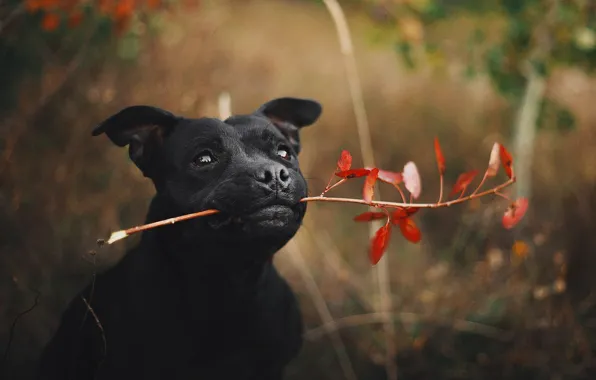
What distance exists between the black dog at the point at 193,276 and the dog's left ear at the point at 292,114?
0.06 ft

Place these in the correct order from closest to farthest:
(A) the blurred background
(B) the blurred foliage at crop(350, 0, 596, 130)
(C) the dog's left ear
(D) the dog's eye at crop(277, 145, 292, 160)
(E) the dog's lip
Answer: (E) the dog's lip → (D) the dog's eye at crop(277, 145, 292, 160) → (C) the dog's left ear → (A) the blurred background → (B) the blurred foliage at crop(350, 0, 596, 130)

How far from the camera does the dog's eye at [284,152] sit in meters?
2.70

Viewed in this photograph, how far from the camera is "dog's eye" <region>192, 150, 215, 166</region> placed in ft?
8.45

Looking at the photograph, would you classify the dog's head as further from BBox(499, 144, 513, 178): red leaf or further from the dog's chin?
BBox(499, 144, 513, 178): red leaf

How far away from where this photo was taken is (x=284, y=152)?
272 centimetres

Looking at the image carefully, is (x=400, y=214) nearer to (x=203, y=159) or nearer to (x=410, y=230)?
(x=410, y=230)

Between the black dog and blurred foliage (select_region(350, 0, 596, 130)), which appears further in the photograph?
blurred foliage (select_region(350, 0, 596, 130))

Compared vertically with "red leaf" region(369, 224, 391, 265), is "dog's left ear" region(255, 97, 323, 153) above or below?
above

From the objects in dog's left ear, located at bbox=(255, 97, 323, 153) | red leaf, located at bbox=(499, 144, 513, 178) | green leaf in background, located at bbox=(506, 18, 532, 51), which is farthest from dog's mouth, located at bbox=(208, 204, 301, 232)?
green leaf in background, located at bbox=(506, 18, 532, 51)

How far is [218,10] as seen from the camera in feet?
19.3

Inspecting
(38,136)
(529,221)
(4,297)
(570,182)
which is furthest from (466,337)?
(38,136)

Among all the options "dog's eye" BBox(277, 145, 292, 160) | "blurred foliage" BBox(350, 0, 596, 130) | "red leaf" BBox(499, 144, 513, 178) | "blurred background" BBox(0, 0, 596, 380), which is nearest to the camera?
"red leaf" BBox(499, 144, 513, 178)

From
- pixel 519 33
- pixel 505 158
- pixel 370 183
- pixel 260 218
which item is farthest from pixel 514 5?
pixel 260 218

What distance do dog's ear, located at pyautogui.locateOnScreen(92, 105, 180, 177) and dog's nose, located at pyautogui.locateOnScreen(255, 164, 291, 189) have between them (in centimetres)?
61
